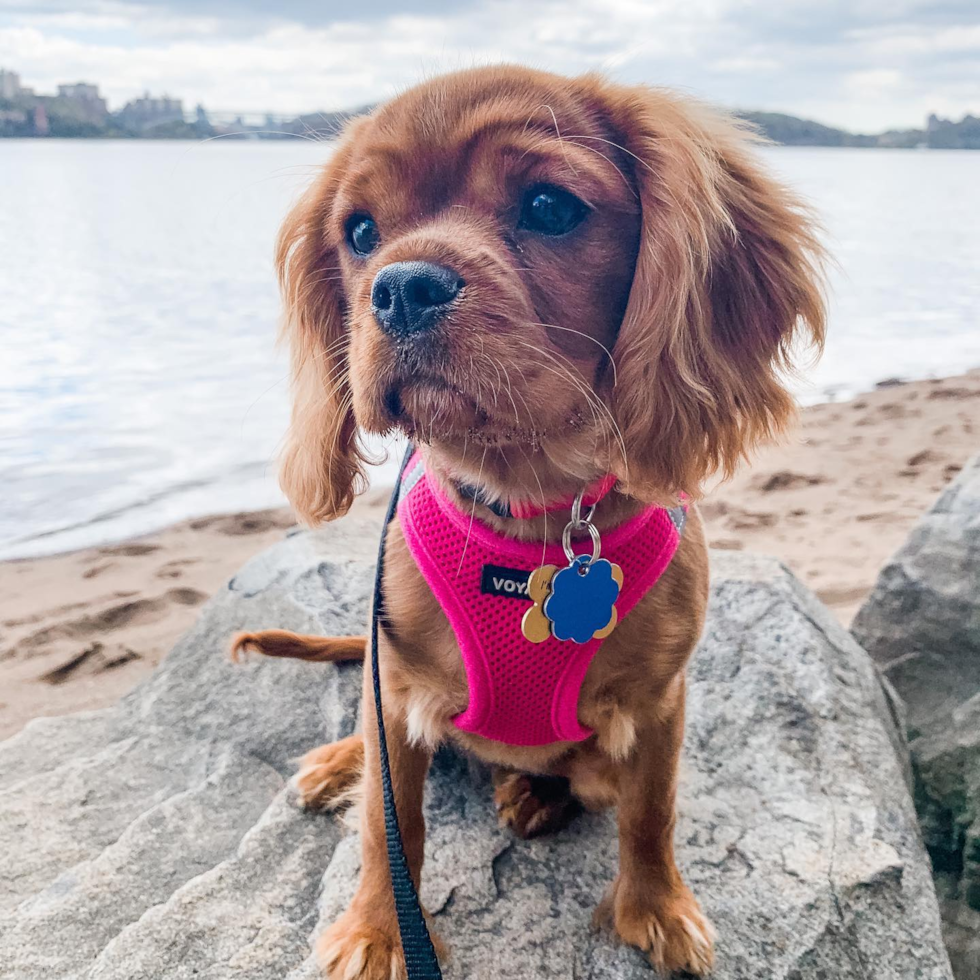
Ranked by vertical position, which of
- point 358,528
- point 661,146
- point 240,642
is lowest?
point 358,528

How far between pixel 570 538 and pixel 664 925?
851mm

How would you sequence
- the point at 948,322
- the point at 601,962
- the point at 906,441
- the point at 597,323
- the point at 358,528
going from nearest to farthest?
the point at 597,323 < the point at 601,962 < the point at 358,528 < the point at 906,441 < the point at 948,322

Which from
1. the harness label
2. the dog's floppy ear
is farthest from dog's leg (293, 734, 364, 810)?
the dog's floppy ear

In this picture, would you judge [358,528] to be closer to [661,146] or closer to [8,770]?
[8,770]

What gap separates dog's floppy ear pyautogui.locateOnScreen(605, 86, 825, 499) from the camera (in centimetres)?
161

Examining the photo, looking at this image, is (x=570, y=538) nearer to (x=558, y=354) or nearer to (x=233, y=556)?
(x=558, y=354)

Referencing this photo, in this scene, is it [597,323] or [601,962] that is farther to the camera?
[601,962]

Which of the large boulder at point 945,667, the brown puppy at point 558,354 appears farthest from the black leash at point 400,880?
the large boulder at point 945,667

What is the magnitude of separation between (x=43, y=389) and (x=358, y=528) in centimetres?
512

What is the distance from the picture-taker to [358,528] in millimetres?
3781

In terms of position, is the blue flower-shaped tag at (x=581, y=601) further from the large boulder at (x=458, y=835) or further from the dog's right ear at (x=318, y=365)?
the large boulder at (x=458, y=835)

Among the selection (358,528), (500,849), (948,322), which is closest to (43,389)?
(358,528)

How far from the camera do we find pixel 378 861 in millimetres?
1927

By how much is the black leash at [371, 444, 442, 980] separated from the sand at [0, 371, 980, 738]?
1.45 metres
